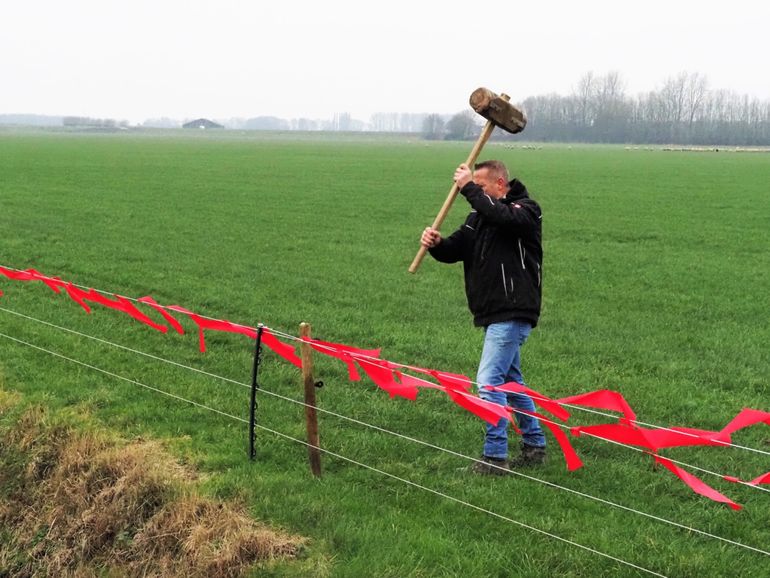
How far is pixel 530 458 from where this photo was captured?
17.5 feet

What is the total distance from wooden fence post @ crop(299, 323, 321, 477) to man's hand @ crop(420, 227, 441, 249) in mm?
932

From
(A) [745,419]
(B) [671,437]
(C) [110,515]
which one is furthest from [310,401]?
(A) [745,419]

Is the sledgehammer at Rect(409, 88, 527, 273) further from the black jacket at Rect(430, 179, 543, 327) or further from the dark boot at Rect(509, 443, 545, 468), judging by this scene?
the dark boot at Rect(509, 443, 545, 468)

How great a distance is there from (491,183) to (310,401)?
1.82 metres

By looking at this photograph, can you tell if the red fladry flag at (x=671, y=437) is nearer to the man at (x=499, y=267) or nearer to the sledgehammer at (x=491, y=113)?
the man at (x=499, y=267)

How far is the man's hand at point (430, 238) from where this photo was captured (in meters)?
4.90

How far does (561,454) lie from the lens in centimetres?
559

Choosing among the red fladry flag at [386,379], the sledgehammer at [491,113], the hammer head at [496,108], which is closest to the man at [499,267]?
the sledgehammer at [491,113]

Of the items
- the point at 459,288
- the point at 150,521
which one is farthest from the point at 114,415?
the point at 459,288

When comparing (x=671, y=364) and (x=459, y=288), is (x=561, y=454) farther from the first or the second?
(x=459, y=288)

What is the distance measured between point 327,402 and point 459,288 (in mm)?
5334

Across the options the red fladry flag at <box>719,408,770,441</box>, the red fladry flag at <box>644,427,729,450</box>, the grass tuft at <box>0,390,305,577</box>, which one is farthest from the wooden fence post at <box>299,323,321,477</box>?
the red fladry flag at <box>719,408,770,441</box>

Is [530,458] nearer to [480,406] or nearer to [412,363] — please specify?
[480,406]

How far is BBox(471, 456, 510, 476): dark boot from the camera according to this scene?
5.16m
